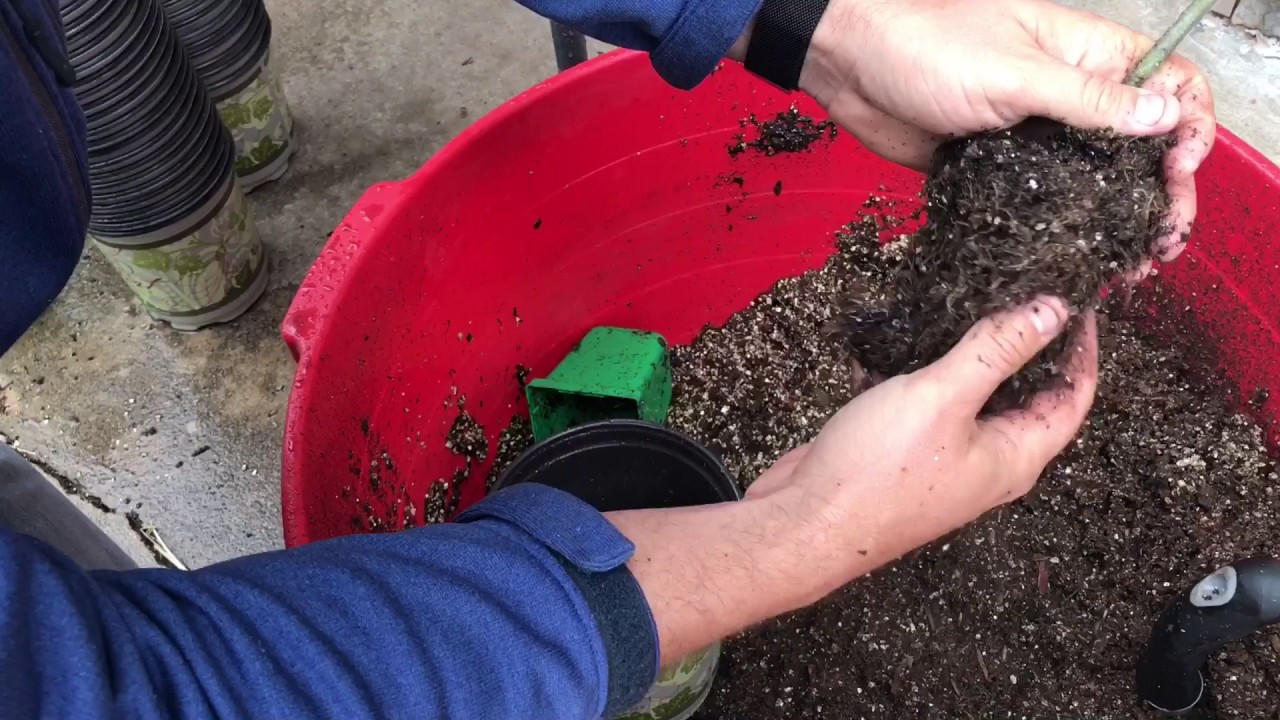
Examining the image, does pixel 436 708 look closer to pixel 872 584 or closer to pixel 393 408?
pixel 393 408

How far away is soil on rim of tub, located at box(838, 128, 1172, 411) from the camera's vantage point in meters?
0.81

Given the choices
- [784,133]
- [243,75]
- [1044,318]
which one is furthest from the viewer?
[243,75]

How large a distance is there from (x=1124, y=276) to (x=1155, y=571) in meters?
0.59

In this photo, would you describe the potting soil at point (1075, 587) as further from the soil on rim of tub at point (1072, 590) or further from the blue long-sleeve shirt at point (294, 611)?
the blue long-sleeve shirt at point (294, 611)

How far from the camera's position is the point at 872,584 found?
4.34 ft

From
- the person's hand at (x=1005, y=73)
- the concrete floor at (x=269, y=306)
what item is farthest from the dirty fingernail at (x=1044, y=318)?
the concrete floor at (x=269, y=306)

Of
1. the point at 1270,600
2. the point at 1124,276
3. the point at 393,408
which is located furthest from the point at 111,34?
the point at 1270,600

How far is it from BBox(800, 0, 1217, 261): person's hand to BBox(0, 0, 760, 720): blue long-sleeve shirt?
57 cm

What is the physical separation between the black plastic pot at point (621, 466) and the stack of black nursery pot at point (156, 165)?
0.74 metres

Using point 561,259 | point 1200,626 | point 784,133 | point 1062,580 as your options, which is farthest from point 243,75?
point 1200,626

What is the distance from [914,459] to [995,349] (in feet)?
0.42

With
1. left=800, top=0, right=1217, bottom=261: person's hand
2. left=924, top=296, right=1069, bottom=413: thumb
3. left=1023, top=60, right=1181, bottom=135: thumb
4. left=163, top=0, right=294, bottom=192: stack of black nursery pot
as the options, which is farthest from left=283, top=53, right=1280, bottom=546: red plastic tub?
left=163, top=0, right=294, bottom=192: stack of black nursery pot

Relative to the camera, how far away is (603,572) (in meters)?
0.71

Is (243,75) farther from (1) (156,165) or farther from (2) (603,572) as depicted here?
(2) (603,572)
